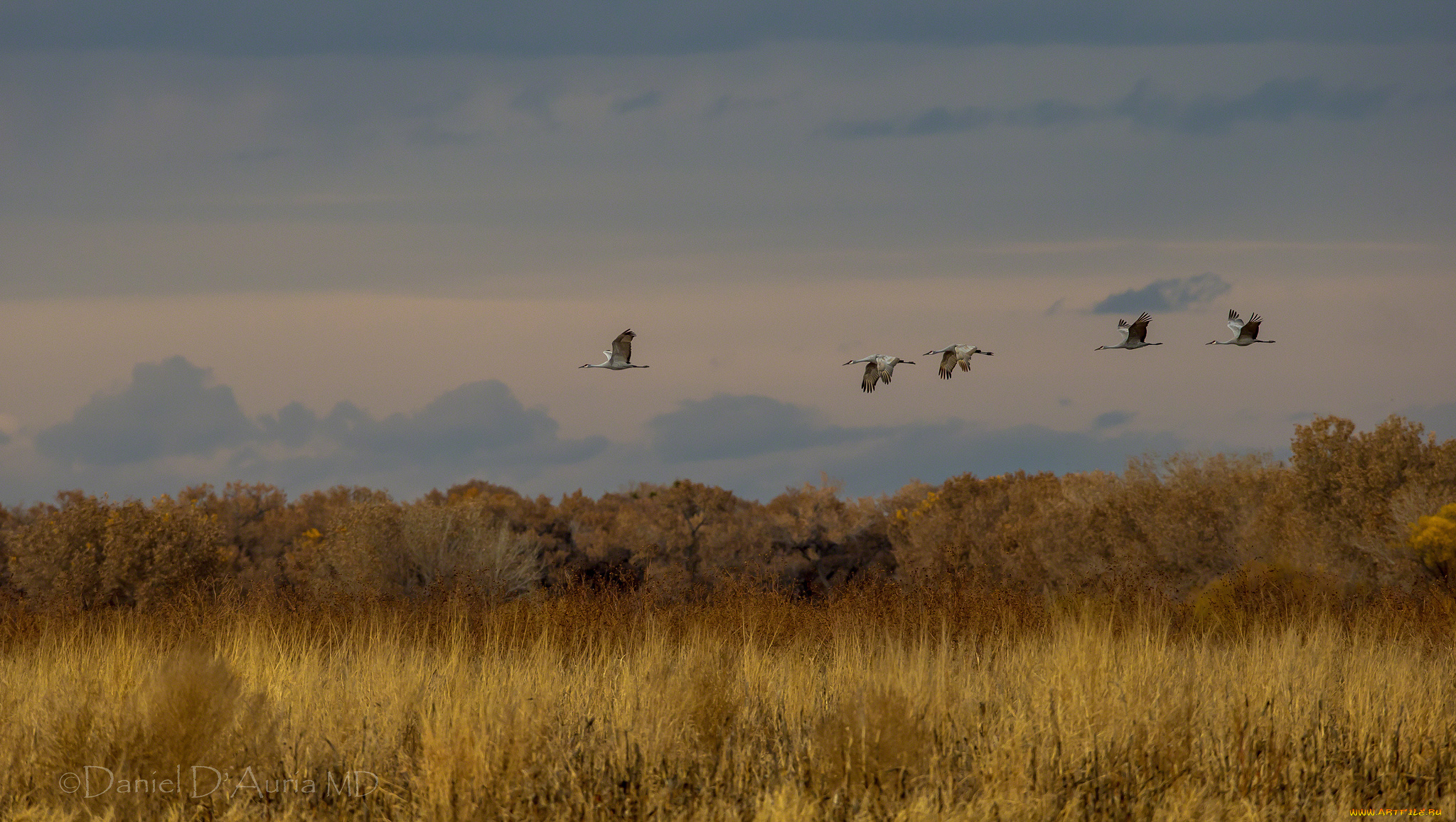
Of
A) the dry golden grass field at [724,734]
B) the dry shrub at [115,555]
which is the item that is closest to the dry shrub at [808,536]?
the dry shrub at [115,555]

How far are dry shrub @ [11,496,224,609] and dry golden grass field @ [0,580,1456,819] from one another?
13963 millimetres

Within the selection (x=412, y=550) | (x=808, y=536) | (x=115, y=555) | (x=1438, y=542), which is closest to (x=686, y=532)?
(x=808, y=536)

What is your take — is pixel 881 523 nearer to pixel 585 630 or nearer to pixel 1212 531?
pixel 1212 531

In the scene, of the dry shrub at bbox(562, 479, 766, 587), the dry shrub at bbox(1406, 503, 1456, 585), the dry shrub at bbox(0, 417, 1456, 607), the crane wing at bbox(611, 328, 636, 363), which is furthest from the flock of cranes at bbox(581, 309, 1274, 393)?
the dry shrub at bbox(562, 479, 766, 587)

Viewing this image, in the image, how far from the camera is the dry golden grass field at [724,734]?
7.05 metres

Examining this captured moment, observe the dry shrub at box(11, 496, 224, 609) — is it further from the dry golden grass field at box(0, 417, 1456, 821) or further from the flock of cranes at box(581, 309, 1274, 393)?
the flock of cranes at box(581, 309, 1274, 393)

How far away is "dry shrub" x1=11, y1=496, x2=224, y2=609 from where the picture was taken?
2422 cm

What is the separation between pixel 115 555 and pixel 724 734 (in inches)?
788

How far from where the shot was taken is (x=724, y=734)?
8320mm

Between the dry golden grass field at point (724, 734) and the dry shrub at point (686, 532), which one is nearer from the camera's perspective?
the dry golden grass field at point (724, 734)

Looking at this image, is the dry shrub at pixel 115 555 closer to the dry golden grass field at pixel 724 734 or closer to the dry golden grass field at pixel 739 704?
the dry golden grass field at pixel 739 704

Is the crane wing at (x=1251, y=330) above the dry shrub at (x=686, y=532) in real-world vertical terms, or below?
above

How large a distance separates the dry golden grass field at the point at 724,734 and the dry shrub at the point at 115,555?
Result: 1396cm

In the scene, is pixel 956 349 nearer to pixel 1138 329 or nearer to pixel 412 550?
pixel 1138 329
